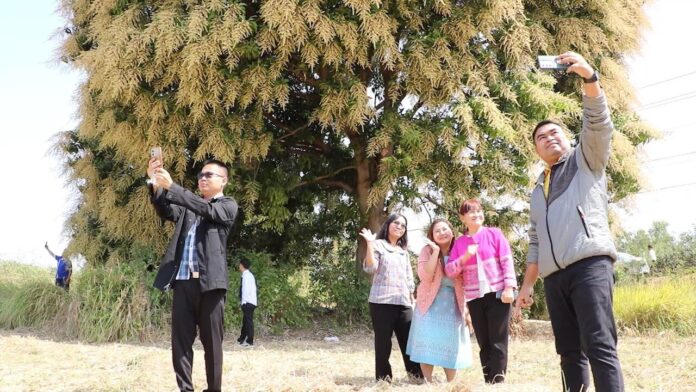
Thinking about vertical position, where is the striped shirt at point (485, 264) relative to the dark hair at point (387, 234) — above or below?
below

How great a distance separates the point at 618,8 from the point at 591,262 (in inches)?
311

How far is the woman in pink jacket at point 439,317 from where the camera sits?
4.51m

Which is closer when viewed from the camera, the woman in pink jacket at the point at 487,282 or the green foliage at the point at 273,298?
the woman in pink jacket at the point at 487,282

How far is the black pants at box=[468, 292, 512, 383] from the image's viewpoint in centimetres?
431

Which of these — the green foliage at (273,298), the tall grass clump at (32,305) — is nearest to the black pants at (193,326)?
the green foliage at (273,298)

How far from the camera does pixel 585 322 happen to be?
9.40ft

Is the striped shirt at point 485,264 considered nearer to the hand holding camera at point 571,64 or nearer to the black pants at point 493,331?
the black pants at point 493,331

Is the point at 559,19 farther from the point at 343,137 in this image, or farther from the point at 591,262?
the point at 591,262

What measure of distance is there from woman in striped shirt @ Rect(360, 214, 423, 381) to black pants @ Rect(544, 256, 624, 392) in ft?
5.63

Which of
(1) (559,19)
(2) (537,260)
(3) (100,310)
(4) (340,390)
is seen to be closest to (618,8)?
(1) (559,19)

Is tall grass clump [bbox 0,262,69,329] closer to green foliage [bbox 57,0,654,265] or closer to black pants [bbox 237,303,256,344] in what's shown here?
green foliage [bbox 57,0,654,265]

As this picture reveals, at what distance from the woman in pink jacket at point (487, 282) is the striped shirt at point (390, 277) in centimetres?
41

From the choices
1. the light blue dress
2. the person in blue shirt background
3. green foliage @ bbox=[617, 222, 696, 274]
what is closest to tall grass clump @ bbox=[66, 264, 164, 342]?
the person in blue shirt background

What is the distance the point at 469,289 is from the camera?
4480mm
